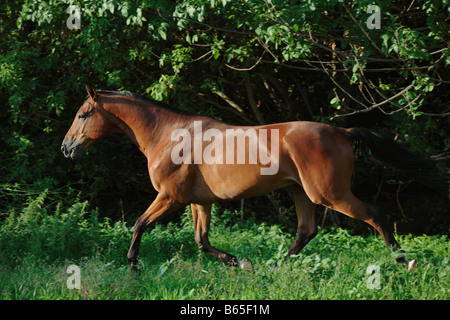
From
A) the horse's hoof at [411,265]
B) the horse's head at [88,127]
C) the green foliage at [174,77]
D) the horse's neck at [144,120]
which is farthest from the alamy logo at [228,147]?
the horse's hoof at [411,265]

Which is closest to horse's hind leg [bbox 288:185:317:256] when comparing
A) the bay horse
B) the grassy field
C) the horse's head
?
the bay horse

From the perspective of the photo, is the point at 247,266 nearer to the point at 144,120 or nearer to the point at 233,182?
the point at 233,182

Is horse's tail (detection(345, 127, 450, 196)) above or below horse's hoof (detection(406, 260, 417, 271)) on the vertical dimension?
above

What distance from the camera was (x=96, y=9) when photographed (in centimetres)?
698

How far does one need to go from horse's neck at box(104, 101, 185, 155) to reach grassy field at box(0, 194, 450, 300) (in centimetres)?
122

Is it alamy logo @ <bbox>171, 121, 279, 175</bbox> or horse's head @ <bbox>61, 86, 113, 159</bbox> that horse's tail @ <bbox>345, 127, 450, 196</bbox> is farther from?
horse's head @ <bbox>61, 86, 113, 159</bbox>

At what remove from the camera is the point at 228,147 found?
564cm

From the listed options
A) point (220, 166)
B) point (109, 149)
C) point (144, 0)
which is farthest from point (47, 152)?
point (220, 166)

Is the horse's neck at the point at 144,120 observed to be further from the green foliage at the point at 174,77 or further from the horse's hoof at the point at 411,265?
the horse's hoof at the point at 411,265

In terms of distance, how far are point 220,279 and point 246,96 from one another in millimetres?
5216

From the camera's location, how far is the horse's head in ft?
19.5

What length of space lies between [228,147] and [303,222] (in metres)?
1.16

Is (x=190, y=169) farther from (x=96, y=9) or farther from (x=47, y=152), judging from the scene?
(x=47, y=152)

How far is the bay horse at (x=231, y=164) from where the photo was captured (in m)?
5.44
